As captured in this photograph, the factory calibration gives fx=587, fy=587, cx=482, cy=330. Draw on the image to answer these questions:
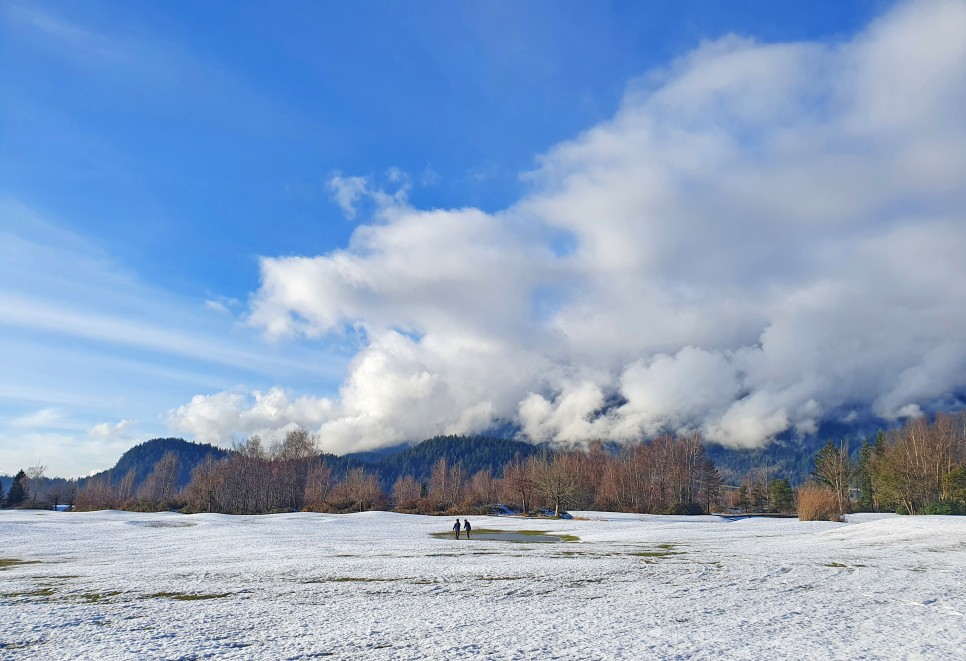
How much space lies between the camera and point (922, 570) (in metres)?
25.4

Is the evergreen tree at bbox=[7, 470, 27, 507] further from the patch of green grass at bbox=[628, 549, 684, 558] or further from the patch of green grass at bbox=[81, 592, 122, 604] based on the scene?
the patch of green grass at bbox=[628, 549, 684, 558]

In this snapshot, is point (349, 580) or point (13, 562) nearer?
point (349, 580)

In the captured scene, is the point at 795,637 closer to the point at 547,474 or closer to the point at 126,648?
the point at 126,648

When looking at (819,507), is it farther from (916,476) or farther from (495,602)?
(495,602)

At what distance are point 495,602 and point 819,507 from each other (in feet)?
197

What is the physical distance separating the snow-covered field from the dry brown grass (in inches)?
1124

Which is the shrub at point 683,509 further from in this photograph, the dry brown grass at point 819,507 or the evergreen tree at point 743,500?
the evergreen tree at point 743,500

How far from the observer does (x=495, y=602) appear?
1875 cm

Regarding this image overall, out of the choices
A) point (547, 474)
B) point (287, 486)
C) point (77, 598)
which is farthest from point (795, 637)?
point (287, 486)

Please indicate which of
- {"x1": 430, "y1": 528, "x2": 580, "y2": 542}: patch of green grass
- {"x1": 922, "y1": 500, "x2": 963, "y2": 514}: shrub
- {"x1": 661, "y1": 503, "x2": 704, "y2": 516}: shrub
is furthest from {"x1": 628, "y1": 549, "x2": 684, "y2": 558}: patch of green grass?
{"x1": 661, "y1": 503, "x2": 704, "y2": 516}: shrub

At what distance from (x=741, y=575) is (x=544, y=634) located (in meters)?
13.6

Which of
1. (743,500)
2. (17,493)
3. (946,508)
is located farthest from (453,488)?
(946,508)

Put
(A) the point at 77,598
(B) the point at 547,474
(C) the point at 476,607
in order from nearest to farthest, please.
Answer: (C) the point at 476,607 → (A) the point at 77,598 → (B) the point at 547,474

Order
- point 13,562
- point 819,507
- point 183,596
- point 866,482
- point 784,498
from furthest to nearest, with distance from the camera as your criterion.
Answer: point 784,498
point 866,482
point 819,507
point 13,562
point 183,596
